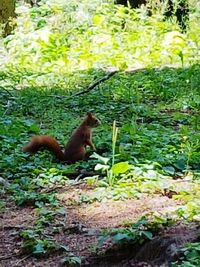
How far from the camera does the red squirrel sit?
559 cm

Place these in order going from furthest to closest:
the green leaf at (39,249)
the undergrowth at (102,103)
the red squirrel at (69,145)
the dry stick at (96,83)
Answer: the dry stick at (96,83), the red squirrel at (69,145), the undergrowth at (102,103), the green leaf at (39,249)

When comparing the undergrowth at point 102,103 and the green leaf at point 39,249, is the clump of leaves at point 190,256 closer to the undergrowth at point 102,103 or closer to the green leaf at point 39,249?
the undergrowth at point 102,103

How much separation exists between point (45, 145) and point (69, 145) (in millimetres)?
231

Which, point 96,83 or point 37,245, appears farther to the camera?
point 96,83

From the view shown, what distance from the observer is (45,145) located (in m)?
5.69

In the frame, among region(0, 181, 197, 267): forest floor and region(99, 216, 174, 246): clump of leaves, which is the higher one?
region(99, 216, 174, 246): clump of leaves

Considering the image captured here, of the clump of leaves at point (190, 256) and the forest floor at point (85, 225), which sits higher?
the clump of leaves at point (190, 256)

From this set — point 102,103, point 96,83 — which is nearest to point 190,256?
point 102,103

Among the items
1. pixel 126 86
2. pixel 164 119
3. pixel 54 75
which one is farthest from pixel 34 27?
pixel 164 119

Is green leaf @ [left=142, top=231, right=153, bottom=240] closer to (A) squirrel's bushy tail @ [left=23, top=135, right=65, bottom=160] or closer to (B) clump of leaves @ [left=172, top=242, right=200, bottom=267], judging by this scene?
(B) clump of leaves @ [left=172, top=242, right=200, bottom=267]

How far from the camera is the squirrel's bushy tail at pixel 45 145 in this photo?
5645mm

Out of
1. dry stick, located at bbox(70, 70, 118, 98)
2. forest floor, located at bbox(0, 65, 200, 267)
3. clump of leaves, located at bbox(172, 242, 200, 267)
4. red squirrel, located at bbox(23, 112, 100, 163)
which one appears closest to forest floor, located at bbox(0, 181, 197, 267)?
forest floor, located at bbox(0, 65, 200, 267)

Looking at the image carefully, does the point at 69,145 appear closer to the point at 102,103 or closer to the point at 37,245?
the point at 37,245

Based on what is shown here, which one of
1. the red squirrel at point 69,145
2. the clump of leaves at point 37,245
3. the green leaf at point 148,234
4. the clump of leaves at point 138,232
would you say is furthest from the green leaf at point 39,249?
the red squirrel at point 69,145
